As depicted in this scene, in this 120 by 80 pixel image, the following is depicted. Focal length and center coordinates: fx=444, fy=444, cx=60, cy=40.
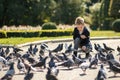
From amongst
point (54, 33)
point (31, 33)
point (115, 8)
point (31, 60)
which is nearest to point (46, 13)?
point (115, 8)

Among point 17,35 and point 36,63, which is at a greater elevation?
point 36,63

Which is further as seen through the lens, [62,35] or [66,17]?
[66,17]

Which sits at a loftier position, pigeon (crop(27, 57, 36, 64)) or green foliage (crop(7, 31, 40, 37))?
pigeon (crop(27, 57, 36, 64))

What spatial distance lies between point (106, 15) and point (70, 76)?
37673 mm

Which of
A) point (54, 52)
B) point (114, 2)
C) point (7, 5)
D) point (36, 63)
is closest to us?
point (36, 63)

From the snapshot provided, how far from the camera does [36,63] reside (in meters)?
12.9

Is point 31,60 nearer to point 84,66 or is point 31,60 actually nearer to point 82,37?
point 84,66

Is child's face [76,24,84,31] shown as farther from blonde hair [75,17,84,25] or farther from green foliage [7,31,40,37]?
green foliage [7,31,40,37]

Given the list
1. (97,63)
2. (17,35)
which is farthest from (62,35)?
(97,63)

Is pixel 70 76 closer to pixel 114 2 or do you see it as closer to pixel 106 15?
pixel 114 2

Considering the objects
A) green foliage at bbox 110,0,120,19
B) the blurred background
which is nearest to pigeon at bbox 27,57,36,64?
green foliage at bbox 110,0,120,19

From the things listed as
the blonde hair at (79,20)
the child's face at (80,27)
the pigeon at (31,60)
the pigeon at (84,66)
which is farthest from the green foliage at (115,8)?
the pigeon at (84,66)

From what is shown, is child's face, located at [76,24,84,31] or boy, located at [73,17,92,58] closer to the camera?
child's face, located at [76,24,84,31]

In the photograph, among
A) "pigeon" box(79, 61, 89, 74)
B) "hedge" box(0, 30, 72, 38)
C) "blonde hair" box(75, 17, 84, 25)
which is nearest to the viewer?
"pigeon" box(79, 61, 89, 74)
